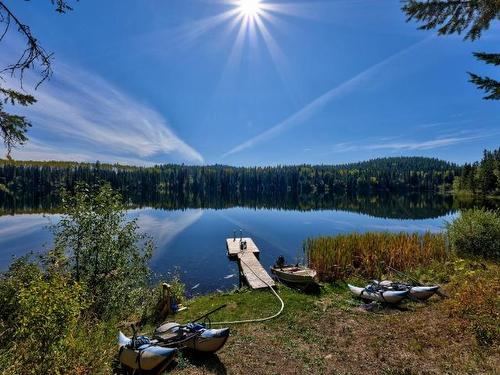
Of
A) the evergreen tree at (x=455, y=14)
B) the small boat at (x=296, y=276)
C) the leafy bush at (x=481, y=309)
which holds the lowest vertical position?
the small boat at (x=296, y=276)

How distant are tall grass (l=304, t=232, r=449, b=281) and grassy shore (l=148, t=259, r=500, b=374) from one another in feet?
15.0

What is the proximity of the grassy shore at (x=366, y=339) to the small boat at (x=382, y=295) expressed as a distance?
1.37ft

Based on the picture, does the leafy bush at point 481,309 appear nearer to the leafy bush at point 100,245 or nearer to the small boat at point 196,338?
the small boat at point 196,338

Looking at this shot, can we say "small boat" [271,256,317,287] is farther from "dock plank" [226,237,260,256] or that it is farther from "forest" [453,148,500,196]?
"forest" [453,148,500,196]

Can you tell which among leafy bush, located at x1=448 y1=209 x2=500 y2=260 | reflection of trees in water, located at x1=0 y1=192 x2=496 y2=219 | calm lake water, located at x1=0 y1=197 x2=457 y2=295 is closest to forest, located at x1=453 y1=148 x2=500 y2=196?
reflection of trees in water, located at x1=0 y1=192 x2=496 y2=219

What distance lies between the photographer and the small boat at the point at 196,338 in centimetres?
856

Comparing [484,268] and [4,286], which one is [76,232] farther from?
[484,268]

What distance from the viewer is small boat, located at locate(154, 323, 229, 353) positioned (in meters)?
8.56

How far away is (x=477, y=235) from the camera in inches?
723

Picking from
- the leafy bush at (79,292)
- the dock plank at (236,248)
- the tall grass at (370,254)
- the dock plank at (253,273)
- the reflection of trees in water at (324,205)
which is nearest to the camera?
the leafy bush at (79,292)

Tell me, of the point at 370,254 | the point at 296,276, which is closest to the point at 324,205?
the point at 370,254

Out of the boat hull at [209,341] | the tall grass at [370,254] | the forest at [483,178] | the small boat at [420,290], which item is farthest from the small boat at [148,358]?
the forest at [483,178]

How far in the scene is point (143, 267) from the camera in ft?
53.3

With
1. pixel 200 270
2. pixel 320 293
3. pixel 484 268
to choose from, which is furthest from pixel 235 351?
pixel 200 270
